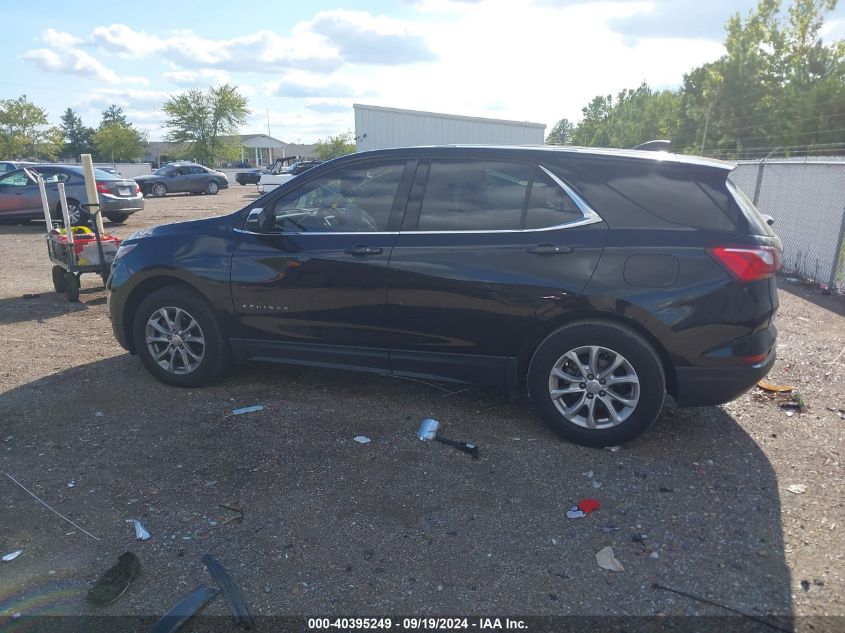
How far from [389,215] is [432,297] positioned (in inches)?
26.8

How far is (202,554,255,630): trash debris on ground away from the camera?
2.68 m

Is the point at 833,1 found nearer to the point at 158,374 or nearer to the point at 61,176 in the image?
the point at 61,176

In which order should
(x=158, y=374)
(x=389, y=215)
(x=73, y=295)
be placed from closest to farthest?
(x=389, y=215)
(x=158, y=374)
(x=73, y=295)

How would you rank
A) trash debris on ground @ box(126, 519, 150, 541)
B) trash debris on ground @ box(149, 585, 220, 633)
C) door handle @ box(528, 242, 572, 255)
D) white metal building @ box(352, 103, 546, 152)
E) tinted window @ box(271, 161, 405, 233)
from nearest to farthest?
trash debris on ground @ box(149, 585, 220, 633), trash debris on ground @ box(126, 519, 150, 541), door handle @ box(528, 242, 572, 255), tinted window @ box(271, 161, 405, 233), white metal building @ box(352, 103, 546, 152)

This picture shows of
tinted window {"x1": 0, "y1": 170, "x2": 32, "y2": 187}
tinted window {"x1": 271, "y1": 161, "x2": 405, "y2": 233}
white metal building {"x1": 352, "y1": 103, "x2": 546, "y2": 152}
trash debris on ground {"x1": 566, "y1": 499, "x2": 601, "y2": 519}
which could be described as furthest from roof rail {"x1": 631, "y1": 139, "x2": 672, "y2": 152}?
tinted window {"x1": 0, "y1": 170, "x2": 32, "y2": 187}

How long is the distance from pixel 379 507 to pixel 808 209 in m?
9.22

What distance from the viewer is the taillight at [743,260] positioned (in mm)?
3848

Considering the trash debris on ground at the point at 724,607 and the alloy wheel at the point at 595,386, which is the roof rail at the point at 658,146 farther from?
the trash debris on ground at the point at 724,607

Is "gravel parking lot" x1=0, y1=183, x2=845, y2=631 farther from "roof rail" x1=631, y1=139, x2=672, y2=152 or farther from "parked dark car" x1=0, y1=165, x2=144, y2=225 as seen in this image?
"parked dark car" x1=0, y1=165, x2=144, y2=225

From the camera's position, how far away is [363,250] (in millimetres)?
4535

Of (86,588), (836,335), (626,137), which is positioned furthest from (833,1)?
(86,588)

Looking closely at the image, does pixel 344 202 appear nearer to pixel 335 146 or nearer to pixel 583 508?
pixel 583 508

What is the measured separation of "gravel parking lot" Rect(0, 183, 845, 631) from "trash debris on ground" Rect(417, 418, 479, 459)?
2.4 inches

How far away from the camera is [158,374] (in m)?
5.17
